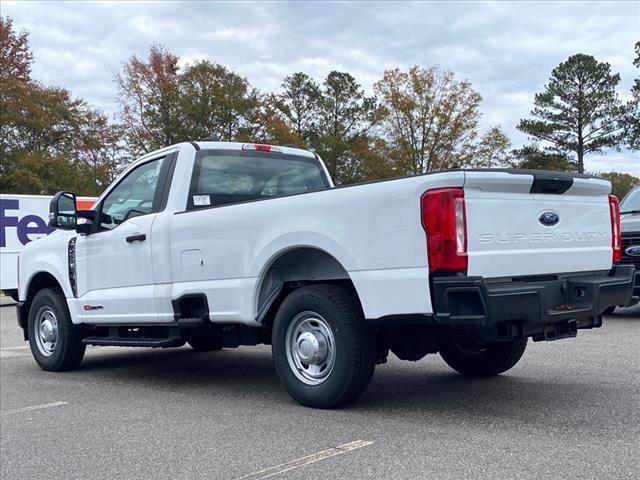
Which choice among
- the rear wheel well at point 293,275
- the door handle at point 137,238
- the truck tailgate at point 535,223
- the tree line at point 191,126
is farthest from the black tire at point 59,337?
the tree line at point 191,126

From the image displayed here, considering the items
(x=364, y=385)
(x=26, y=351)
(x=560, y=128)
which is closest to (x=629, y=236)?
(x=364, y=385)

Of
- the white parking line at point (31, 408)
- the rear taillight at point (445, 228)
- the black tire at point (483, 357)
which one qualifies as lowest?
the white parking line at point (31, 408)

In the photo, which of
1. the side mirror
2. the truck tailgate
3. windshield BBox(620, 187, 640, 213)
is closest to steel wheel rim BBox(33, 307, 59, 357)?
the side mirror

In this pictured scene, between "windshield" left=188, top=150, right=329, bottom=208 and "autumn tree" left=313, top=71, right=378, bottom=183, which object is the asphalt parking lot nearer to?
"windshield" left=188, top=150, right=329, bottom=208

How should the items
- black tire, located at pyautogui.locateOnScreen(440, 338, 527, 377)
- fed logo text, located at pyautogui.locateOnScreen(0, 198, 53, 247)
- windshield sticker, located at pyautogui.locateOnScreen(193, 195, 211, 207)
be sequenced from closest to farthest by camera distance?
black tire, located at pyautogui.locateOnScreen(440, 338, 527, 377) < windshield sticker, located at pyautogui.locateOnScreen(193, 195, 211, 207) < fed logo text, located at pyautogui.locateOnScreen(0, 198, 53, 247)

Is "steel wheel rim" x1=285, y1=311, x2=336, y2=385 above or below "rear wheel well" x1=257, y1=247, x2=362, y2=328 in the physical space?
below

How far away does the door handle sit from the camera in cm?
659

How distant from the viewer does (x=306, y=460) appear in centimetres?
418

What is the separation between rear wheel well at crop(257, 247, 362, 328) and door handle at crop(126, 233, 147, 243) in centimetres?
149

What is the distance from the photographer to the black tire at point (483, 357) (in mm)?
6199

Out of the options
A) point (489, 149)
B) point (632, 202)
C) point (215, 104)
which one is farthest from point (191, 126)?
point (632, 202)

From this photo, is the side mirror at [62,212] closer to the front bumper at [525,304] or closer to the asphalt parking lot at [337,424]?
the asphalt parking lot at [337,424]

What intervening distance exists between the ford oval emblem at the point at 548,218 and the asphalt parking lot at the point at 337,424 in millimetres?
1285

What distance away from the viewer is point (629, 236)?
34.1 feet
